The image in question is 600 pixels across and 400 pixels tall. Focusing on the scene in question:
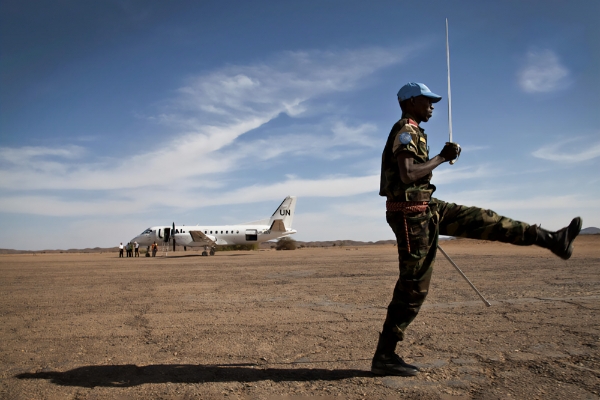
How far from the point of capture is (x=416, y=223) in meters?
3.21

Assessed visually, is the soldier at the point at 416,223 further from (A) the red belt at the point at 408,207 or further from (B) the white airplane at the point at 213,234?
(B) the white airplane at the point at 213,234

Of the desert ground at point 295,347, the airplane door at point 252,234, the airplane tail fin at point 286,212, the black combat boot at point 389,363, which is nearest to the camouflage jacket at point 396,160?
the black combat boot at point 389,363

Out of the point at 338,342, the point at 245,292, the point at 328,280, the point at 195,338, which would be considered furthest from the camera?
the point at 328,280

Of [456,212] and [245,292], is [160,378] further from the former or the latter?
[245,292]

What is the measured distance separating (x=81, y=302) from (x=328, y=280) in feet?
17.6

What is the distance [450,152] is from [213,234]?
41.2 meters

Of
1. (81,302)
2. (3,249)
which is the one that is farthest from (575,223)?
(3,249)

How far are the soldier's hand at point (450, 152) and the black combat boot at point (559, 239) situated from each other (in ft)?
3.03

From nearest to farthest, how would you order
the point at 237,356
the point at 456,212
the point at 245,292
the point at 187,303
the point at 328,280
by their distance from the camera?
the point at 456,212, the point at 237,356, the point at 187,303, the point at 245,292, the point at 328,280

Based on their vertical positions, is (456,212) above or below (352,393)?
above

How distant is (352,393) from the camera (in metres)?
2.87

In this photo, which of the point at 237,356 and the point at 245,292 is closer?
the point at 237,356

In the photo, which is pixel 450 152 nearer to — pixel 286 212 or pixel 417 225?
pixel 417 225

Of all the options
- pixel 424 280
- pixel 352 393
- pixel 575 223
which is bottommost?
pixel 352 393
